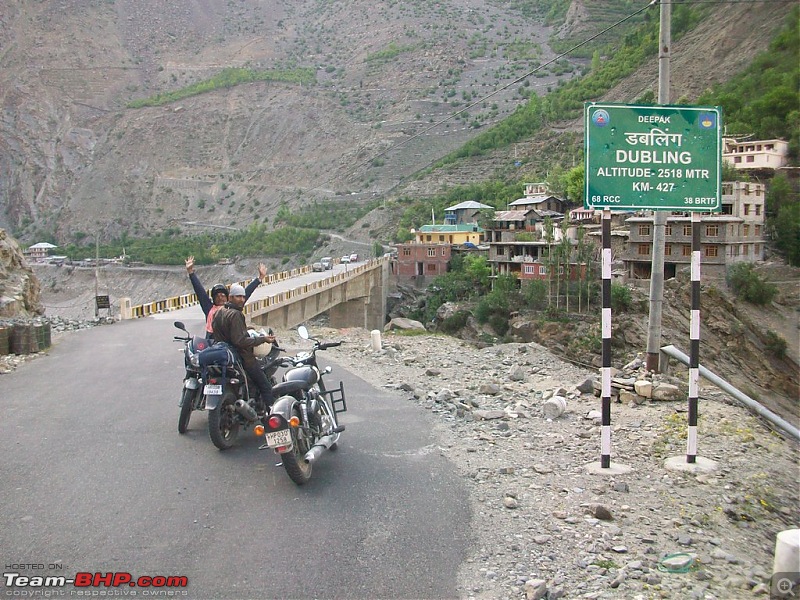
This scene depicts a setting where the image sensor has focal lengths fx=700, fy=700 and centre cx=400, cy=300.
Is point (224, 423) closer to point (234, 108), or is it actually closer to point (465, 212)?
point (465, 212)

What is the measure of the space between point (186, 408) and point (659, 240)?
7.04 metres

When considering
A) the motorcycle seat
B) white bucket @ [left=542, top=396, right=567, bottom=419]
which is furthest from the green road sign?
the motorcycle seat

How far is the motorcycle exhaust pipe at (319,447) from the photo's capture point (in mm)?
6320

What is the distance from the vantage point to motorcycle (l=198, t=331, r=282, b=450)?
7.27m

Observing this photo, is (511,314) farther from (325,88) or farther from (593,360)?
(325,88)

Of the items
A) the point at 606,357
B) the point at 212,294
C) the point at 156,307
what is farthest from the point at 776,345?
the point at 212,294

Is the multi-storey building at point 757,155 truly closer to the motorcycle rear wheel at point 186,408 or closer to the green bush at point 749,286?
the green bush at point 749,286

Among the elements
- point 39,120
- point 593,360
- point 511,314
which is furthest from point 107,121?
point 593,360

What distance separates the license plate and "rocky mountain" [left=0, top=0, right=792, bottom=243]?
246 feet

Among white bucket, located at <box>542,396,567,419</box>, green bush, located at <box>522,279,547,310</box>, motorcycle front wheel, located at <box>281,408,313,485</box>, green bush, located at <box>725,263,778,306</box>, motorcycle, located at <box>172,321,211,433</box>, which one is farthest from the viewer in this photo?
green bush, located at <box>522,279,547,310</box>

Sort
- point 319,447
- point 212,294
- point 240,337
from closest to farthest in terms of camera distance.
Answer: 1. point 319,447
2. point 240,337
3. point 212,294

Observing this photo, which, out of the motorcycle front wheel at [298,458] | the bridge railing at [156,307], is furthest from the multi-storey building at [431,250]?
the motorcycle front wheel at [298,458]

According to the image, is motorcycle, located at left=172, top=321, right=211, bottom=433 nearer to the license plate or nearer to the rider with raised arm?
the rider with raised arm

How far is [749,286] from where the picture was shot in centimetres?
3659
